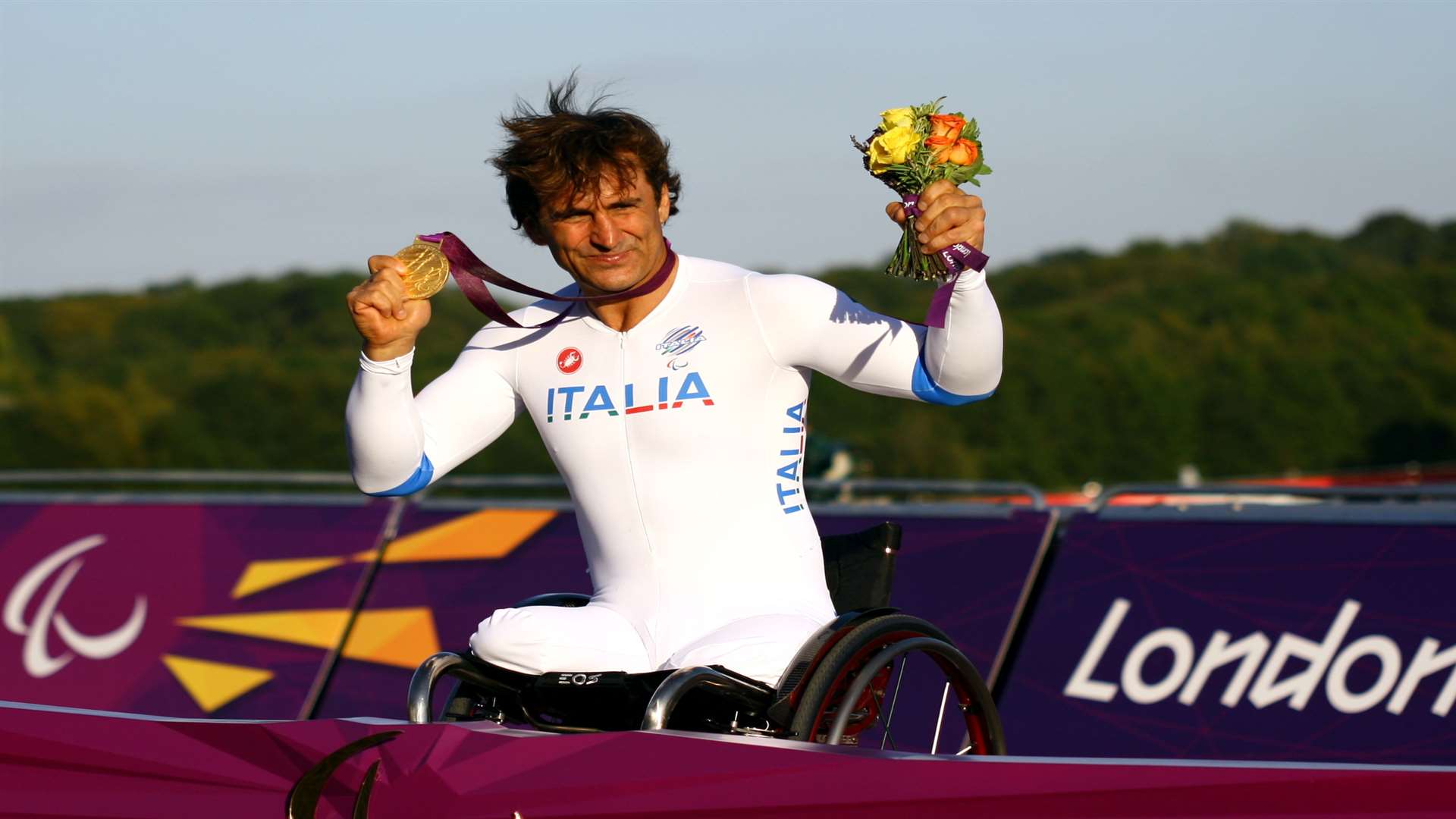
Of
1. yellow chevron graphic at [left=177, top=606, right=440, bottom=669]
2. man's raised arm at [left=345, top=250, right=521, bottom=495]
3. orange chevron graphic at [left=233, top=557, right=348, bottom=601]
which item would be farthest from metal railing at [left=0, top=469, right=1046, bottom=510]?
man's raised arm at [left=345, top=250, right=521, bottom=495]

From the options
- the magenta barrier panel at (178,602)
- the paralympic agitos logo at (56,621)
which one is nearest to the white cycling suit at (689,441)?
the magenta barrier panel at (178,602)

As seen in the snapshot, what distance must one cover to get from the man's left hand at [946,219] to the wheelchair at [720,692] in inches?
33.5

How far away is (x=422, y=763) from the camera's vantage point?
3.10 meters

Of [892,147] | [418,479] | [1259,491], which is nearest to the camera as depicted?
[892,147]

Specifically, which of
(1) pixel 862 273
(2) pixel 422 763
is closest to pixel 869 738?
(2) pixel 422 763

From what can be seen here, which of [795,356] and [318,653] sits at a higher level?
[795,356]

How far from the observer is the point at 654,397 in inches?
156

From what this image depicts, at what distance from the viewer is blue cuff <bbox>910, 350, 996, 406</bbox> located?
3809mm

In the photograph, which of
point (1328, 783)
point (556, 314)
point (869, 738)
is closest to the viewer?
point (1328, 783)

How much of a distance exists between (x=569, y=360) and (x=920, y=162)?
1012mm

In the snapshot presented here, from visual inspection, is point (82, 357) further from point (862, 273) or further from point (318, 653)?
point (318, 653)

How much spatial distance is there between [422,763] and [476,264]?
55.2 inches

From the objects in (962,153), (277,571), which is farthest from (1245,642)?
(277,571)

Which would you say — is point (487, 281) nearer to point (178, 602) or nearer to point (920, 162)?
point (920, 162)
